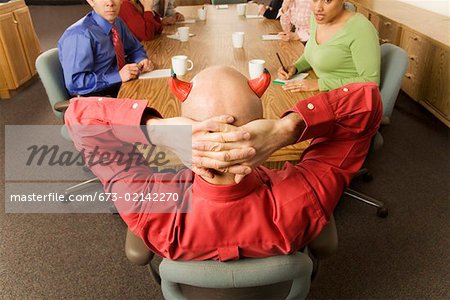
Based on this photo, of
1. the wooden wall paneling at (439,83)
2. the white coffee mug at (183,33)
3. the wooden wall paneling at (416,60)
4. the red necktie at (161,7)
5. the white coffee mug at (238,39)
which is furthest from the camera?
the red necktie at (161,7)

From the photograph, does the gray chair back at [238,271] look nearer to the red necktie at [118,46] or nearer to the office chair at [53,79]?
the office chair at [53,79]

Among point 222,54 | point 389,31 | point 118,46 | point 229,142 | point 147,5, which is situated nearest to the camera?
point 229,142

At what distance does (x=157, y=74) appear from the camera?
6.45 ft

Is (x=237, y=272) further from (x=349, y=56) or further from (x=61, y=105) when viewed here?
(x=61, y=105)

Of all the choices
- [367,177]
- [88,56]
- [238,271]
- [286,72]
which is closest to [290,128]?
[238,271]

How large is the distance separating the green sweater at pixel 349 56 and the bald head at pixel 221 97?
3.29 ft

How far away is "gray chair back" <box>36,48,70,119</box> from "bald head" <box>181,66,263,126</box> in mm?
1428

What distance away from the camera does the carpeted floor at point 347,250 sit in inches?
68.5

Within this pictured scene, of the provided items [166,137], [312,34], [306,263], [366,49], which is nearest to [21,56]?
[312,34]

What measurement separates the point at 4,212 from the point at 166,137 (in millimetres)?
1946

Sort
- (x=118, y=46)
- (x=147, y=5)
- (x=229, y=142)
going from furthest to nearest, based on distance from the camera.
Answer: (x=147, y=5) < (x=118, y=46) < (x=229, y=142)

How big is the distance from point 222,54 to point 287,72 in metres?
0.57

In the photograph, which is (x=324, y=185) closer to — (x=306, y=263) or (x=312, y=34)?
(x=306, y=263)

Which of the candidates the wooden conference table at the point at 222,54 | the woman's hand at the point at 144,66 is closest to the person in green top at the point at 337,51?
the wooden conference table at the point at 222,54
